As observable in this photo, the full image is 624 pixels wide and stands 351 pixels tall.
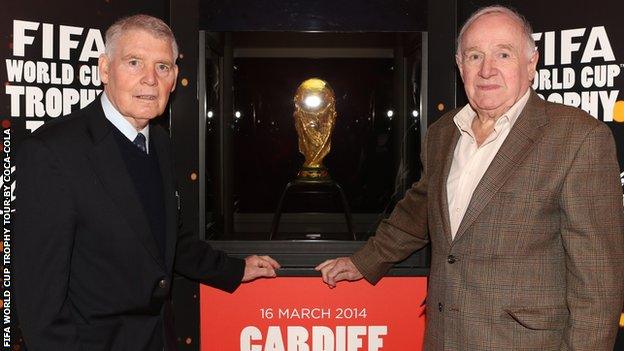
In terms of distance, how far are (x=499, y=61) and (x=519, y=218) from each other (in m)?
0.46

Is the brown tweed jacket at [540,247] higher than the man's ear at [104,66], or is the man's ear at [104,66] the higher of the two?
the man's ear at [104,66]

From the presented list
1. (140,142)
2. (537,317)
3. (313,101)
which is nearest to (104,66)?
(140,142)

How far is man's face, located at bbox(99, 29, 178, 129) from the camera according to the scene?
2100mm

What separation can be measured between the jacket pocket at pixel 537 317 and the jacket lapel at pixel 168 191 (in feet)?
3.31

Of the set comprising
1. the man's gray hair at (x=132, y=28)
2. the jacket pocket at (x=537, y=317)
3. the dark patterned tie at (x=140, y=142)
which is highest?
the man's gray hair at (x=132, y=28)

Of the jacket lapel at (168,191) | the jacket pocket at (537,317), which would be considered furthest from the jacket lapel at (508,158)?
the jacket lapel at (168,191)

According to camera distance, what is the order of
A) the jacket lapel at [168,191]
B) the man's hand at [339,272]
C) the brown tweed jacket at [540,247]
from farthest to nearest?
the man's hand at [339,272] → the jacket lapel at [168,191] → the brown tweed jacket at [540,247]

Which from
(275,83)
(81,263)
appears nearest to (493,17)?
(275,83)

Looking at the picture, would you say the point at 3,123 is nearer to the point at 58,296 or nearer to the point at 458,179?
the point at 58,296

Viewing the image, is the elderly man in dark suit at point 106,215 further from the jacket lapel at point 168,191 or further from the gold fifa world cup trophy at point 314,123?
the gold fifa world cup trophy at point 314,123

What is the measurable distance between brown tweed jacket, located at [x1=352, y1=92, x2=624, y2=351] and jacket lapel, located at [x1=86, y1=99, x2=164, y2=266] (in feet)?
2.88

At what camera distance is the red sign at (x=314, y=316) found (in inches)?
110

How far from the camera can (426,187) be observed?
8.26 ft

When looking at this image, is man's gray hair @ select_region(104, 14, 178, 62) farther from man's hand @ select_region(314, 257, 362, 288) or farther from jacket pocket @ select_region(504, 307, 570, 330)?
jacket pocket @ select_region(504, 307, 570, 330)
